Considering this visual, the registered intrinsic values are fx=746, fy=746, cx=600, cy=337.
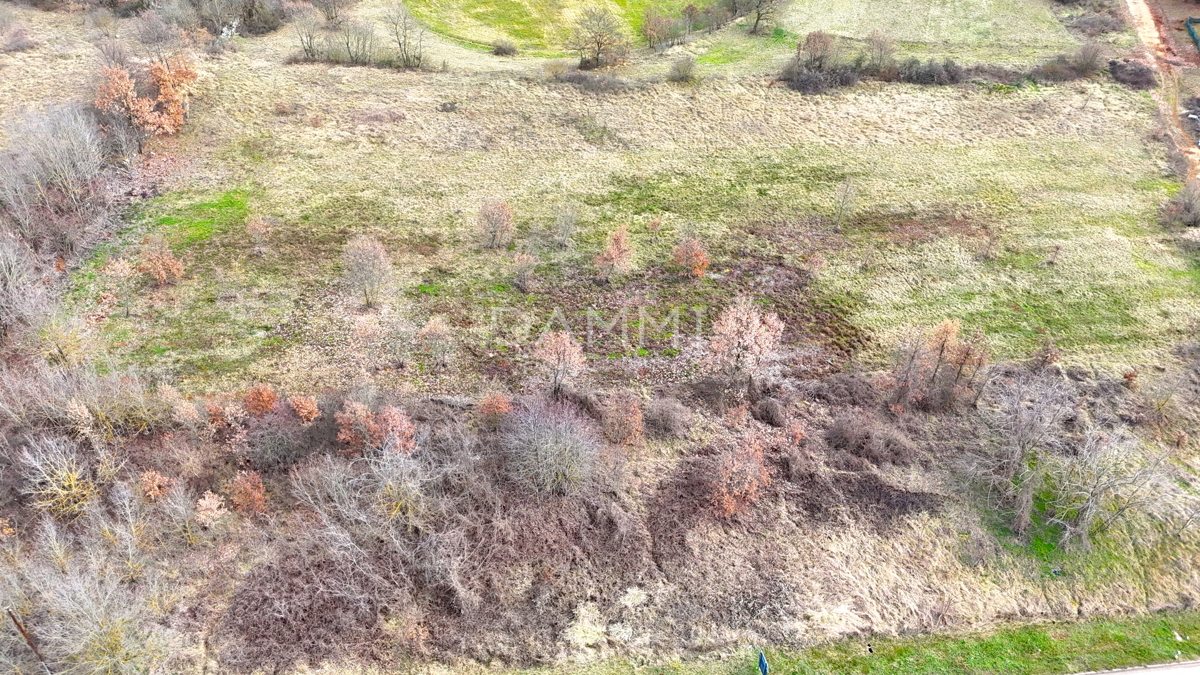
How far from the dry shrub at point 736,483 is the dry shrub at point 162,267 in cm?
3306

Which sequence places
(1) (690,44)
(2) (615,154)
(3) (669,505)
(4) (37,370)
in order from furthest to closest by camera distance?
(1) (690,44)
(2) (615,154)
(4) (37,370)
(3) (669,505)

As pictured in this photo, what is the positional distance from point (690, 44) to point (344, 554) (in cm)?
6020

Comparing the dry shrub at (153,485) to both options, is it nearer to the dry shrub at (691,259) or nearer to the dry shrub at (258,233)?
the dry shrub at (258,233)

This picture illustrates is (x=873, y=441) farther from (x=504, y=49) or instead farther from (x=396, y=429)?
(x=504, y=49)

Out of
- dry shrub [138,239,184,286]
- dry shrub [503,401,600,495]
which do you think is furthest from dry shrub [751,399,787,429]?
dry shrub [138,239,184,286]

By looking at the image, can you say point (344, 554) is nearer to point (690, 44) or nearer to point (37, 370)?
point (37, 370)

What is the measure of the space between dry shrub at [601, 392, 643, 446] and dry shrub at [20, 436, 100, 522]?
884 inches

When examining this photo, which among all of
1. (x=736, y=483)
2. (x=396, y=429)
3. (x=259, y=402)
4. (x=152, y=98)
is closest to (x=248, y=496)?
(x=259, y=402)

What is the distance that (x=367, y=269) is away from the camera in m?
42.8

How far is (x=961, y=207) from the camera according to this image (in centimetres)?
5203

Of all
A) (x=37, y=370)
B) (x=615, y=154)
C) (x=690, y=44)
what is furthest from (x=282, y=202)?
(x=690, y=44)

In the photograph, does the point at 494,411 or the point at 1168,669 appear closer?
the point at 1168,669

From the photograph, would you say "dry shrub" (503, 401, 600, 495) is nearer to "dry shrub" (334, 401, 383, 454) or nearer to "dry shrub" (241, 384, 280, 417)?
"dry shrub" (334, 401, 383, 454)

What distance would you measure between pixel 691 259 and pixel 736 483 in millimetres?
17272
